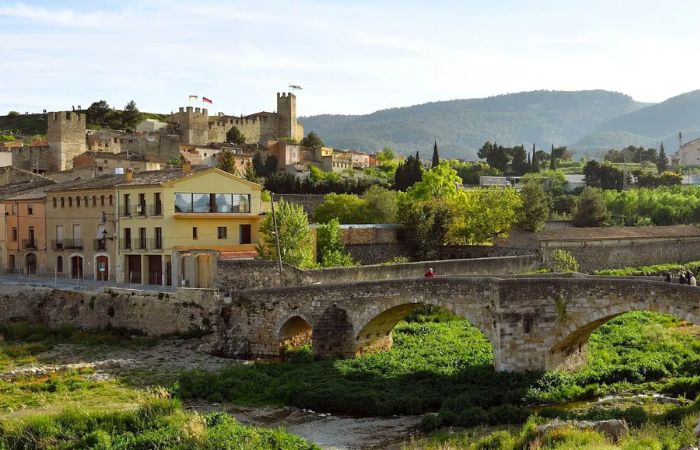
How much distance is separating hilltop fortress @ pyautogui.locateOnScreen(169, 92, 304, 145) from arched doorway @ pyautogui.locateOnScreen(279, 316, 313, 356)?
76.4m

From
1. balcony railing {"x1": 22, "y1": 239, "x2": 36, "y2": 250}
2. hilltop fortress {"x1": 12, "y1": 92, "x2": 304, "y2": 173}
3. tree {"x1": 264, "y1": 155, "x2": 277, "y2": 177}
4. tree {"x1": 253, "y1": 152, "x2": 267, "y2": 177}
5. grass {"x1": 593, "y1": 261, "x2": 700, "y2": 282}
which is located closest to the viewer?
balcony railing {"x1": 22, "y1": 239, "x2": 36, "y2": 250}

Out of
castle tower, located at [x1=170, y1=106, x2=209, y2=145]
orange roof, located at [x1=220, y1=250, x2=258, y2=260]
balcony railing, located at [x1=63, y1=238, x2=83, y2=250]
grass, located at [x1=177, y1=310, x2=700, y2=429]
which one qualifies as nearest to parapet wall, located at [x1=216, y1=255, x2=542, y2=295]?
orange roof, located at [x1=220, y1=250, x2=258, y2=260]

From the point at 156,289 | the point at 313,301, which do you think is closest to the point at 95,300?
the point at 156,289

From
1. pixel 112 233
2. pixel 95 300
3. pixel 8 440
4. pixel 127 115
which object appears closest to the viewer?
pixel 8 440

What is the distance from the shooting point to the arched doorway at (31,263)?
5238 centimetres

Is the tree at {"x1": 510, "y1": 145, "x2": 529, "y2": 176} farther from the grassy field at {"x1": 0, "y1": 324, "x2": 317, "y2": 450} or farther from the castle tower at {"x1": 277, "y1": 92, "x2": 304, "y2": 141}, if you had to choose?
the grassy field at {"x1": 0, "y1": 324, "x2": 317, "y2": 450}

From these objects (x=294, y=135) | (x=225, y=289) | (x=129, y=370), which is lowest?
(x=129, y=370)

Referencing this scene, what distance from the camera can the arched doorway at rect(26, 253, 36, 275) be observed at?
5238 cm

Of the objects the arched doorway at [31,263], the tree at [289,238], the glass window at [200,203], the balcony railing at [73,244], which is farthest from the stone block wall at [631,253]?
the arched doorway at [31,263]

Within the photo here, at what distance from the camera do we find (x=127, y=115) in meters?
118

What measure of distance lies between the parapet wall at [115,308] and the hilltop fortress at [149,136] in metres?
36.9

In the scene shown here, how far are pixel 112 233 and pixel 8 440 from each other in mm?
25143

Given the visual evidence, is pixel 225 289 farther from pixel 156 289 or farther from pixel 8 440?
pixel 8 440

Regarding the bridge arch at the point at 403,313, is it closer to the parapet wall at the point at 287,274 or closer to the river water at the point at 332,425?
the parapet wall at the point at 287,274
